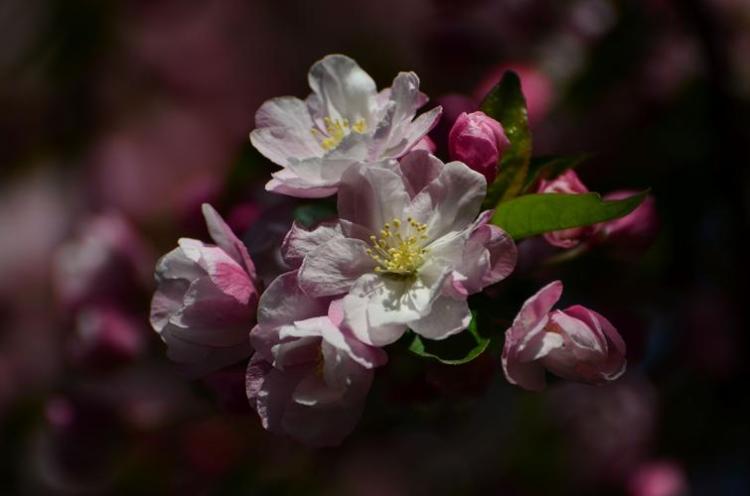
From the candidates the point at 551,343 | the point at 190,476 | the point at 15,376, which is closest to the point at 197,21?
the point at 15,376

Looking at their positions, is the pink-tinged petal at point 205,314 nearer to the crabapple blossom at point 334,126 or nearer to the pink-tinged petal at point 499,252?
the crabapple blossom at point 334,126

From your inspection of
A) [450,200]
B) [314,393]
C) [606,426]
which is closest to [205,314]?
[314,393]

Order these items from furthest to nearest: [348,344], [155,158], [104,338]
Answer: [155,158], [104,338], [348,344]

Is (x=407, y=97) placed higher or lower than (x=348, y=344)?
higher

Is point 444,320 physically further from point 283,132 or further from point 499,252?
point 283,132

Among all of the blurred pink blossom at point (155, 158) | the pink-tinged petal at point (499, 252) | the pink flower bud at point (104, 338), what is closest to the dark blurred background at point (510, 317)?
the pink flower bud at point (104, 338)
